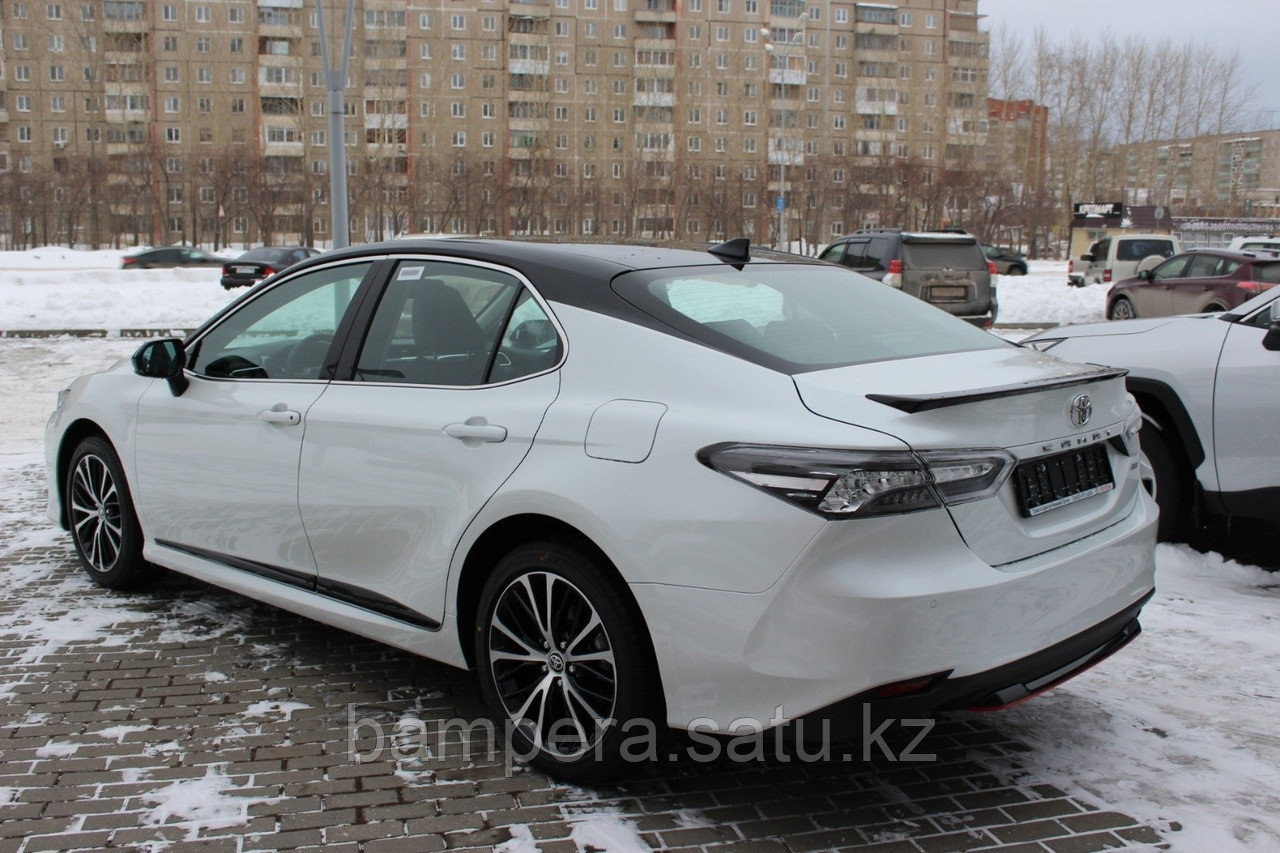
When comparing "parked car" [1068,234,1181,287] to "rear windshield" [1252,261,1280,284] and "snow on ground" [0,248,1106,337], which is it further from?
"rear windshield" [1252,261,1280,284]

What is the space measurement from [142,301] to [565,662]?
82.0 feet

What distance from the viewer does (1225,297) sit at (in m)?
19.0

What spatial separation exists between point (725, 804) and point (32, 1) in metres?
98.9

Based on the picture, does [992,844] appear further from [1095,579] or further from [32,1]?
[32,1]

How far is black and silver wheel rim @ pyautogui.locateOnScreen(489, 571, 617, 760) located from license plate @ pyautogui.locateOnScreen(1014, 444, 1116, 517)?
46.9 inches

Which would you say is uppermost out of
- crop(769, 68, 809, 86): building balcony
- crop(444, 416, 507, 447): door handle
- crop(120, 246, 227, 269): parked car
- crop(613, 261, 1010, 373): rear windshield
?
crop(769, 68, 809, 86): building balcony

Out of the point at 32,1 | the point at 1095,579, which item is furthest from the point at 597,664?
the point at 32,1

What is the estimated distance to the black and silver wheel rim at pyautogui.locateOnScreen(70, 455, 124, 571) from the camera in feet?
17.3

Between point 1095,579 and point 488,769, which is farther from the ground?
point 1095,579

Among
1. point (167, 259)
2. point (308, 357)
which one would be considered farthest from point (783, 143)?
point (308, 357)

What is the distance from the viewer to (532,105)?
86.4m

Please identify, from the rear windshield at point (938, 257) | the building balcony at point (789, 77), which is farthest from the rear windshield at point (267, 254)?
the building balcony at point (789, 77)

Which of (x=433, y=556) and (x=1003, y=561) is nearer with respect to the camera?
(x=1003, y=561)

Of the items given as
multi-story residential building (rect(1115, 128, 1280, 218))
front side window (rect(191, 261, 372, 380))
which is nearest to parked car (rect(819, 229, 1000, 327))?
front side window (rect(191, 261, 372, 380))
